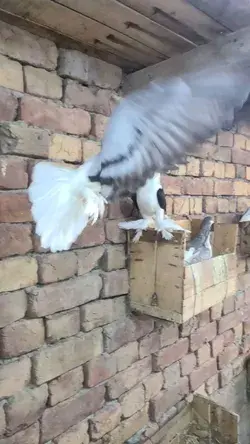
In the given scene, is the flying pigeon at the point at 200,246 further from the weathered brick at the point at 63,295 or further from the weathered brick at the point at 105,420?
the weathered brick at the point at 105,420

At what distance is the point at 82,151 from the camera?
37.0 inches

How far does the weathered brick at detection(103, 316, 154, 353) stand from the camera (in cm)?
103

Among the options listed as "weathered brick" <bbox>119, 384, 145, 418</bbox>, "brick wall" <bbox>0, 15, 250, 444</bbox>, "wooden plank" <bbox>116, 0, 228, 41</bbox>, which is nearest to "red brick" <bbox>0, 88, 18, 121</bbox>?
"brick wall" <bbox>0, 15, 250, 444</bbox>

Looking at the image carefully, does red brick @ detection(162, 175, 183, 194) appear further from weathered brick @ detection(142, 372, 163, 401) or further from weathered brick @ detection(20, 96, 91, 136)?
weathered brick @ detection(142, 372, 163, 401)

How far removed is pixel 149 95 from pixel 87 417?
0.70 m

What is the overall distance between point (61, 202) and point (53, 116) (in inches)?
9.6

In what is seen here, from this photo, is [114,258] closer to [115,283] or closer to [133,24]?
[115,283]

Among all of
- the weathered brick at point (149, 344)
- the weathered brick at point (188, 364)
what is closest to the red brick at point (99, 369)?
the weathered brick at point (149, 344)

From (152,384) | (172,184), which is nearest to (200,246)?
(172,184)

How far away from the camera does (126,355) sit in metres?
1.08

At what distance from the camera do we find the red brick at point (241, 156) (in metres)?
1.49

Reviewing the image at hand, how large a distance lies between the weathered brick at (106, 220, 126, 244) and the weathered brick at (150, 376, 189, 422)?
0.45 m

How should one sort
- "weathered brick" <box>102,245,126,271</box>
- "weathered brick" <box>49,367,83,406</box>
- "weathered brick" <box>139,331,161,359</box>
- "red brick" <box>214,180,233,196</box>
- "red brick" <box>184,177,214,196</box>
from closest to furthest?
"weathered brick" <box>49,367,83,406</box>
"weathered brick" <box>102,245,126,271</box>
"weathered brick" <box>139,331,161,359</box>
"red brick" <box>184,177,214,196</box>
"red brick" <box>214,180,233,196</box>

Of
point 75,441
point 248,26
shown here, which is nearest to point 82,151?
point 248,26
